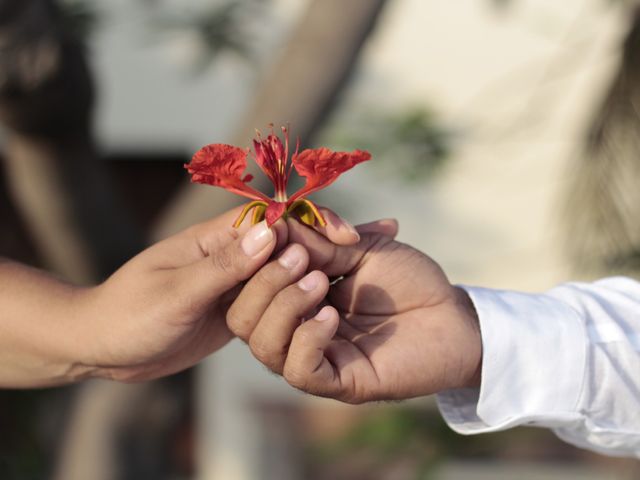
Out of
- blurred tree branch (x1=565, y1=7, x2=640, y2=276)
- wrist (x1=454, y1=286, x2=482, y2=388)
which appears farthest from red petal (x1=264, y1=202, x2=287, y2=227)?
blurred tree branch (x1=565, y1=7, x2=640, y2=276)

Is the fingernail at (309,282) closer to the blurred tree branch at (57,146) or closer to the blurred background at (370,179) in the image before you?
A: the blurred tree branch at (57,146)

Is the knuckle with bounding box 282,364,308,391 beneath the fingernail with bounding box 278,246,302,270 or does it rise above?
beneath

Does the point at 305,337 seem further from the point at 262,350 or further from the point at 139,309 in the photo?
the point at 139,309

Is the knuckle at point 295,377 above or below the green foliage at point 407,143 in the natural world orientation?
above

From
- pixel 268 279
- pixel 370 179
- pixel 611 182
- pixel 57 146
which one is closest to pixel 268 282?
pixel 268 279

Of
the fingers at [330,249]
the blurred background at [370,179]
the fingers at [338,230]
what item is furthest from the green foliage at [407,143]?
the fingers at [338,230]

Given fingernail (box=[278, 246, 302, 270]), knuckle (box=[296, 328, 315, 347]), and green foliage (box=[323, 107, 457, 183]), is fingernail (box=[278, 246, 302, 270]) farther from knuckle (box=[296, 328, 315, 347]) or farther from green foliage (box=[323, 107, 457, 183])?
green foliage (box=[323, 107, 457, 183])
